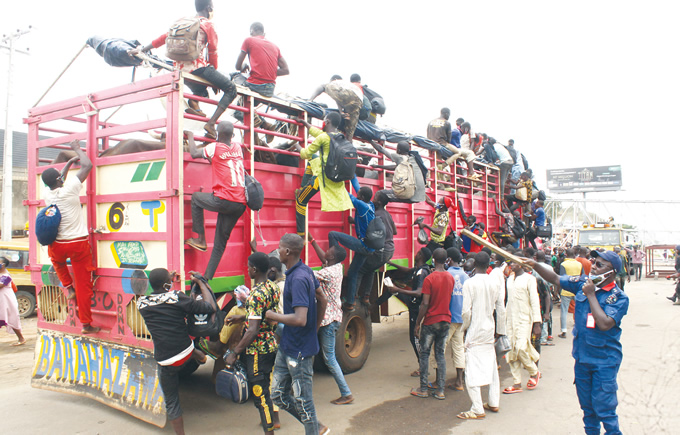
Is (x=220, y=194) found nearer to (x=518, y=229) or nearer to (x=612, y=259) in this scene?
(x=612, y=259)

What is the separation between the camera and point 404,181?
21.8ft

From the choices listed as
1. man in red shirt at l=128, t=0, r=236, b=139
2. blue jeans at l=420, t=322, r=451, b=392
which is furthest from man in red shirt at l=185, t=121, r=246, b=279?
blue jeans at l=420, t=322, r=451, b=392

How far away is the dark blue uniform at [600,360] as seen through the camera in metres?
3.41

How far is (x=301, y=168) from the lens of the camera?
5672 millimetres

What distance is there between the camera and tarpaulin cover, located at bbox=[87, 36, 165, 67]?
15.8 ft

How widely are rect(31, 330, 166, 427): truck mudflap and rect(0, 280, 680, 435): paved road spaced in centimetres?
25

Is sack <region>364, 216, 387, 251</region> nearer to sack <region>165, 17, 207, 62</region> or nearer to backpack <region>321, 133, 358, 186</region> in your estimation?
backpack <region>321, 133, 358, 186</region>

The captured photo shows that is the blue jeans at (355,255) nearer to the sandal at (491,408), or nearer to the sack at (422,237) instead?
the sack at (422,237)

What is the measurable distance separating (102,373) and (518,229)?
29.9 ft

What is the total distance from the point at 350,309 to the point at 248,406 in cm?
173

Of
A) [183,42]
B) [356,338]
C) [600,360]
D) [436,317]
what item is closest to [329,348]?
[436,317]

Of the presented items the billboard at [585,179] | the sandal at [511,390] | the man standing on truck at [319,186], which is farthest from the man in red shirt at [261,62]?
the billboard at [585,179]

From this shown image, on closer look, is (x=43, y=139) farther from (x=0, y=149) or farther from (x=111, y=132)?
(x=0, y=149)

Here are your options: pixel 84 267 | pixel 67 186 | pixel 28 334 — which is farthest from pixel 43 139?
pixel 28 334
